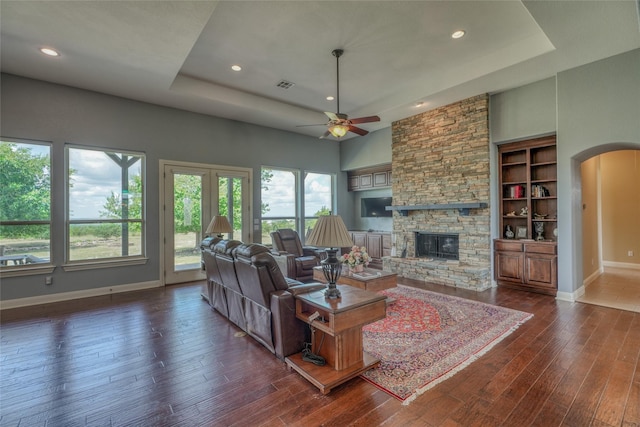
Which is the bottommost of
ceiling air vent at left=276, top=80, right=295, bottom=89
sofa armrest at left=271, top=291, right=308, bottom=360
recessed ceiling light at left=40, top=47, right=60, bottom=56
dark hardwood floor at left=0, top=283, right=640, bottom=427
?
dark hardwood floor at left=0, top=283, right=640, bottom=427

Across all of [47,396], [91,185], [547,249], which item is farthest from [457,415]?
[91,185]

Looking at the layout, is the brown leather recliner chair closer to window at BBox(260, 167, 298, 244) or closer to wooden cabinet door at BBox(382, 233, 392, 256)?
window at BBox(260, 167, 298, 244)

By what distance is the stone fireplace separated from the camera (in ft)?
17.5

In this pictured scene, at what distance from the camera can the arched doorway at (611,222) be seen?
5.24 metres

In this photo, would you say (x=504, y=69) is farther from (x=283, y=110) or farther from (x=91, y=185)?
(x=91, y=185)

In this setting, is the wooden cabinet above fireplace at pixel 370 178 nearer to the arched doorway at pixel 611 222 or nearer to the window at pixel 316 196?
the window at pixel 316 196

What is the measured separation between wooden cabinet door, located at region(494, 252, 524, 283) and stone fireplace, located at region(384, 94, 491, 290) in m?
0.24

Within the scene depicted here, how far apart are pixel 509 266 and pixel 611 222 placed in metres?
3.99

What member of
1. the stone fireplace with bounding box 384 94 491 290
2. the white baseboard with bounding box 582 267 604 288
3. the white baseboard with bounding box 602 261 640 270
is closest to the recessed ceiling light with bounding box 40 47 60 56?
the stone fireplace with bounding box 384 94 491 290

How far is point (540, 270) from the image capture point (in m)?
4.78

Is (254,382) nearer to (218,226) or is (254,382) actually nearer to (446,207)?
(218,226)

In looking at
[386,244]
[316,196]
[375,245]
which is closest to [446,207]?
[386,244]

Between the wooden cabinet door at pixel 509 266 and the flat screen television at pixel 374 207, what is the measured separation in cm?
296

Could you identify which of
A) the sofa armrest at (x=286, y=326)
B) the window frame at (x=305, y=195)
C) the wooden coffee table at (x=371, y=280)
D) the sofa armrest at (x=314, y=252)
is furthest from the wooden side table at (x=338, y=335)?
the window frame at (x=305, y=195)
